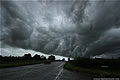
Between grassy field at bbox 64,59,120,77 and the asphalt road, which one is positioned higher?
the asphalt road

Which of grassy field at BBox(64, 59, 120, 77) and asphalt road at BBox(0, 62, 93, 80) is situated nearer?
asphalt road at BBox(0, 62, 93, 80)

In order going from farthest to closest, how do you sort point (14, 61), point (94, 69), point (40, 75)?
point (14, 61) < point (94, 69) < point (40, 75)

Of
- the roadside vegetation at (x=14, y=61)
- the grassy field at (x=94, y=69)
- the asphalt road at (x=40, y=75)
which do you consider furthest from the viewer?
the roadside vegetation at (x=14, y=61)

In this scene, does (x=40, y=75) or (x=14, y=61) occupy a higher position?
(x=40, y=75)

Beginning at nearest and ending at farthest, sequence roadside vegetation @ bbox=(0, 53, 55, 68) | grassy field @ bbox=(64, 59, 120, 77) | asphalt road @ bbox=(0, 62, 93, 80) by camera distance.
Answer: asphalt road @ bbox=(0, 62, 93, 80) < grassy field @ bbox=(64, 59, 120, 77) < roadside vegetation @ bbox=(0, 53, 55, 68)

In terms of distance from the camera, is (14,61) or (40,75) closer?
(40,75)

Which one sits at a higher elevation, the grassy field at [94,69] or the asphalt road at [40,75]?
the asphalt road at [40,75]

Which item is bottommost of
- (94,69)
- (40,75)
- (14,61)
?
(94,69)

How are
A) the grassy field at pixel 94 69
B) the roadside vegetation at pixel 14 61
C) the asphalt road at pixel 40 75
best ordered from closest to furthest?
the asphalt road at pixel 40 75 < the grassy field at pixel 94 69 < the roadside vegetation at pixel 14 61

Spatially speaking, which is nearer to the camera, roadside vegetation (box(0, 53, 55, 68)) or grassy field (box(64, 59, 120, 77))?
grassy field (box(64, 59, 120, 77))

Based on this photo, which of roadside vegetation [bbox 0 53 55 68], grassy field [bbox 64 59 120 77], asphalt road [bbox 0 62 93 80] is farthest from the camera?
roadside vegetation [bbox 0 53 55 68]

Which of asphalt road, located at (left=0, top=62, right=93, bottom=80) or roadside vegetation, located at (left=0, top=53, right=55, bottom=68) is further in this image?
roadside vegetation, located at (left=0, top=53, right=55, bottom=68)

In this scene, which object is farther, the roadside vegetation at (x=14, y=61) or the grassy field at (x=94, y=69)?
the roadside vegetation at (x=14, y=61)

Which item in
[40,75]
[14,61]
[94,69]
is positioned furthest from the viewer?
[14,61]
